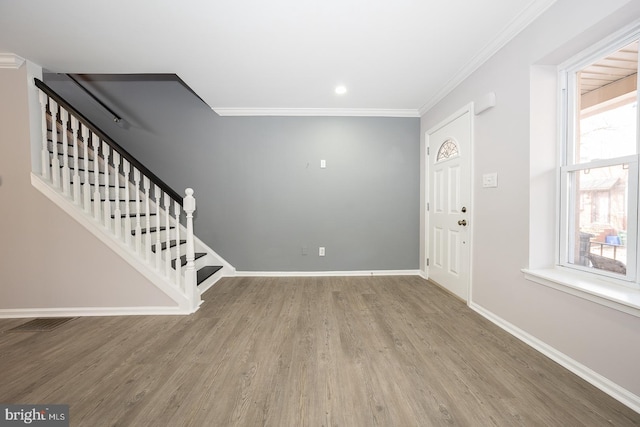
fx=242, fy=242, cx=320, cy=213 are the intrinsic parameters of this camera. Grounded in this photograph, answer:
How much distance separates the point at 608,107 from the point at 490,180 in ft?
2.67

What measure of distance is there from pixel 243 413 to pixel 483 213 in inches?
96.5

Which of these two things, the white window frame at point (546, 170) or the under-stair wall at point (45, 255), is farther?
the under-stair wall at point (45, 255)

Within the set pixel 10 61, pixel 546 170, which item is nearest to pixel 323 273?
pixel 546 170

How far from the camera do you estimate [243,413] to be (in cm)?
125


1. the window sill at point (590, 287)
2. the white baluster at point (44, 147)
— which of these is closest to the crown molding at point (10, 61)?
the white baluster at point (44, 147)

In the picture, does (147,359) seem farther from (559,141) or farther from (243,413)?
(559,141)

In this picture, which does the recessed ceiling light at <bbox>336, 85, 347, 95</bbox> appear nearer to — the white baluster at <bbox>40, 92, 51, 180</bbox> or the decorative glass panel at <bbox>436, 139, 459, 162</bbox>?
the decorative glass panel at <bbox>436, 139, 459, 162</bbox>

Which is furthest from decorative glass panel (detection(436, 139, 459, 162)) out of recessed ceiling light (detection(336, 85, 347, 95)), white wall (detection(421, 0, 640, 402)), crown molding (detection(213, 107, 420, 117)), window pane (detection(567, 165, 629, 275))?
recessed ceiling light (detection(336, 85, 347, 95))

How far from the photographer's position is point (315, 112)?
11.5 feet

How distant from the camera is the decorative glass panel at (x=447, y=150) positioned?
110 inches

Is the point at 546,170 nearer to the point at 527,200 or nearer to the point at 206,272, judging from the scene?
the point at 527,200

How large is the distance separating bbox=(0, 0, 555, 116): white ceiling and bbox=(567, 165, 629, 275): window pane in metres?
1.21

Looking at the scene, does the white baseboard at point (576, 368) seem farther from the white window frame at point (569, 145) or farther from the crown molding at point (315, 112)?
the crown molding at point (315, 112)

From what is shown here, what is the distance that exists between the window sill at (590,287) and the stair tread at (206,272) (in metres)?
3.21
